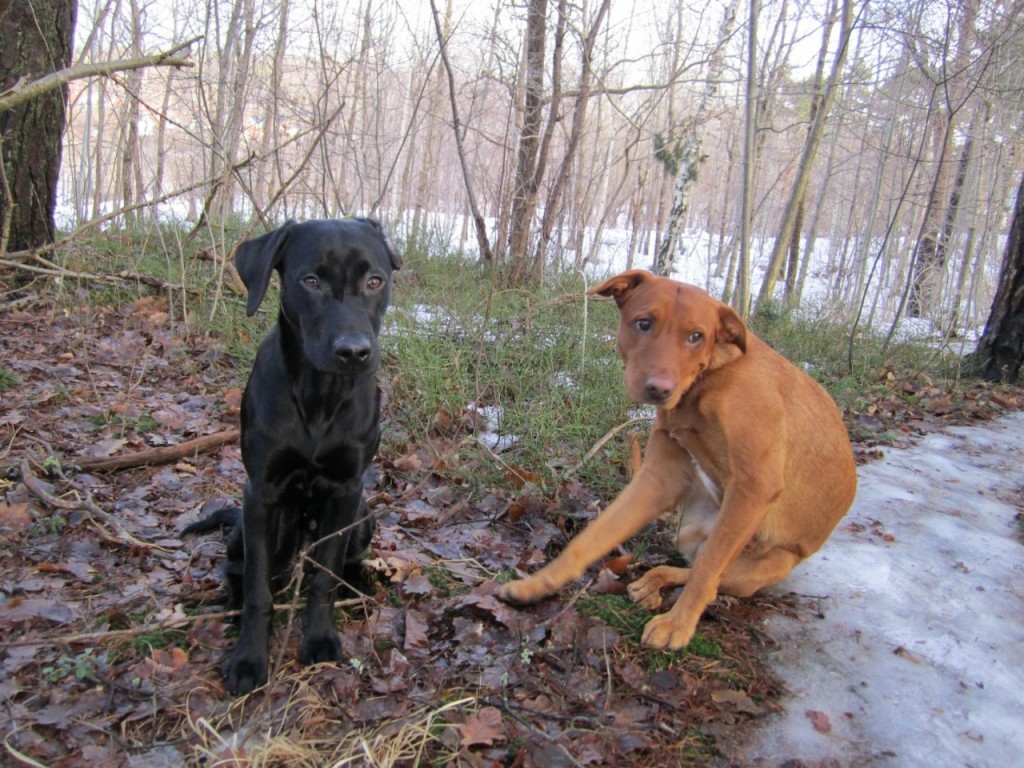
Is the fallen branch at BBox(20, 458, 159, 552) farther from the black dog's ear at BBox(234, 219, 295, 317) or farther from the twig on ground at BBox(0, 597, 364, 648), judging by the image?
the black dog's ear at BBox(234, 219, 295, 317)

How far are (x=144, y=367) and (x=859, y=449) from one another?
5094 mm

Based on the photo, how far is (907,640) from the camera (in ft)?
8.36

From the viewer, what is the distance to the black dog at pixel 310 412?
229cm

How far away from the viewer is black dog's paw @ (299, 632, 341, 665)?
2332mm

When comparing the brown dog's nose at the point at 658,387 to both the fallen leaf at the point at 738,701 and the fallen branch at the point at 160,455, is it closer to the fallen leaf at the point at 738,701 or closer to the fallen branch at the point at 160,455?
the fallen leaf at the point at 738,701

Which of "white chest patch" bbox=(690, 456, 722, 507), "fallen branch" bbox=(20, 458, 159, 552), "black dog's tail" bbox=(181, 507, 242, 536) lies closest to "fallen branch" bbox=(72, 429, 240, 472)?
"fallen branch" bbox=(20, 458, 159, 552)

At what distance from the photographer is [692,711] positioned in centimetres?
214

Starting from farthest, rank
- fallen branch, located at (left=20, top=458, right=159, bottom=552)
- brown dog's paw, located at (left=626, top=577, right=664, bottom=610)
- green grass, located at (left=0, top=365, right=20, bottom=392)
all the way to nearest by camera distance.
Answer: green grass, located at (left=0, top=365, right=20, bottom=392) → fallen branch, located at (left=20, top=458, right=159, bottom=552) → brown dog's paw, located at (left=626, top=577, right=664, bottom=610)

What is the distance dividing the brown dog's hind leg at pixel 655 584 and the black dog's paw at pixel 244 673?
4.58ft

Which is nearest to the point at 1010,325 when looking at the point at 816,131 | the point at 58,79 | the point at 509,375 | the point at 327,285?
the point at 816,131

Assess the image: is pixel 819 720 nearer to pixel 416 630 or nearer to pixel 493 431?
pixel 416 630

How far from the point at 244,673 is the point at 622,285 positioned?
1.98 m

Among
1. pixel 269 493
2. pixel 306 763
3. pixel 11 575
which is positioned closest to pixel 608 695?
pixel 306 763

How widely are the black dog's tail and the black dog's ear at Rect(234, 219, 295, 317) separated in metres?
0.99
